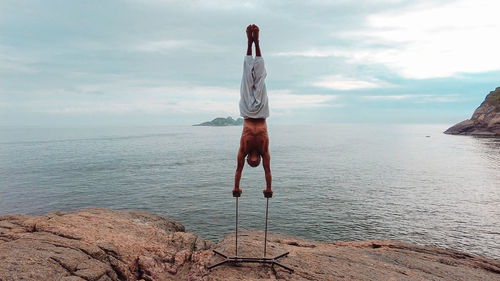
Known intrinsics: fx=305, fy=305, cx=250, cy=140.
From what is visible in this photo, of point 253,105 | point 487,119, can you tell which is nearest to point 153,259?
point 253,105

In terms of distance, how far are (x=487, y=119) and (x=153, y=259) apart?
164 meters

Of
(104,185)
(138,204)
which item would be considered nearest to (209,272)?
(138,204)

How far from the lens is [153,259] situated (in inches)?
494

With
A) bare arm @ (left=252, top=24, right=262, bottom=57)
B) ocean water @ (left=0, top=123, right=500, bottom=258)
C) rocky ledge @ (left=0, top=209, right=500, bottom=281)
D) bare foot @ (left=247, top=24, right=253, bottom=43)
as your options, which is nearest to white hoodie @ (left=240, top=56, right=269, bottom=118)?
bare arm @ (left=252, top=24, right=262, bottom=57)

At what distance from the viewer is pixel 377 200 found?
3800 cm

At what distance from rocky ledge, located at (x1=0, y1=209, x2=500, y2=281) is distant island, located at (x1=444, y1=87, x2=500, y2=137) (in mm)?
144329

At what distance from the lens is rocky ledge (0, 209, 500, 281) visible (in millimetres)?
10359

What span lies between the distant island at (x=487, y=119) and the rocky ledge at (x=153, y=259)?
144 m

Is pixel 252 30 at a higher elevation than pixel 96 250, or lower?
higher

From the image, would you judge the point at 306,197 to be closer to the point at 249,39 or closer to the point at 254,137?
the point at 254,137

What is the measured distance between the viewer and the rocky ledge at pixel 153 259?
10.4m

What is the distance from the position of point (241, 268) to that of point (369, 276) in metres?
5.01

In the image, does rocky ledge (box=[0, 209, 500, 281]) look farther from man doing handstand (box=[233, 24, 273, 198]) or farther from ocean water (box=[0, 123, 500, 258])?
ocean water (box=[0, 123, 500, 258])

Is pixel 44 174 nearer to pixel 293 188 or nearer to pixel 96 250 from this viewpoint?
pixel 293 188
